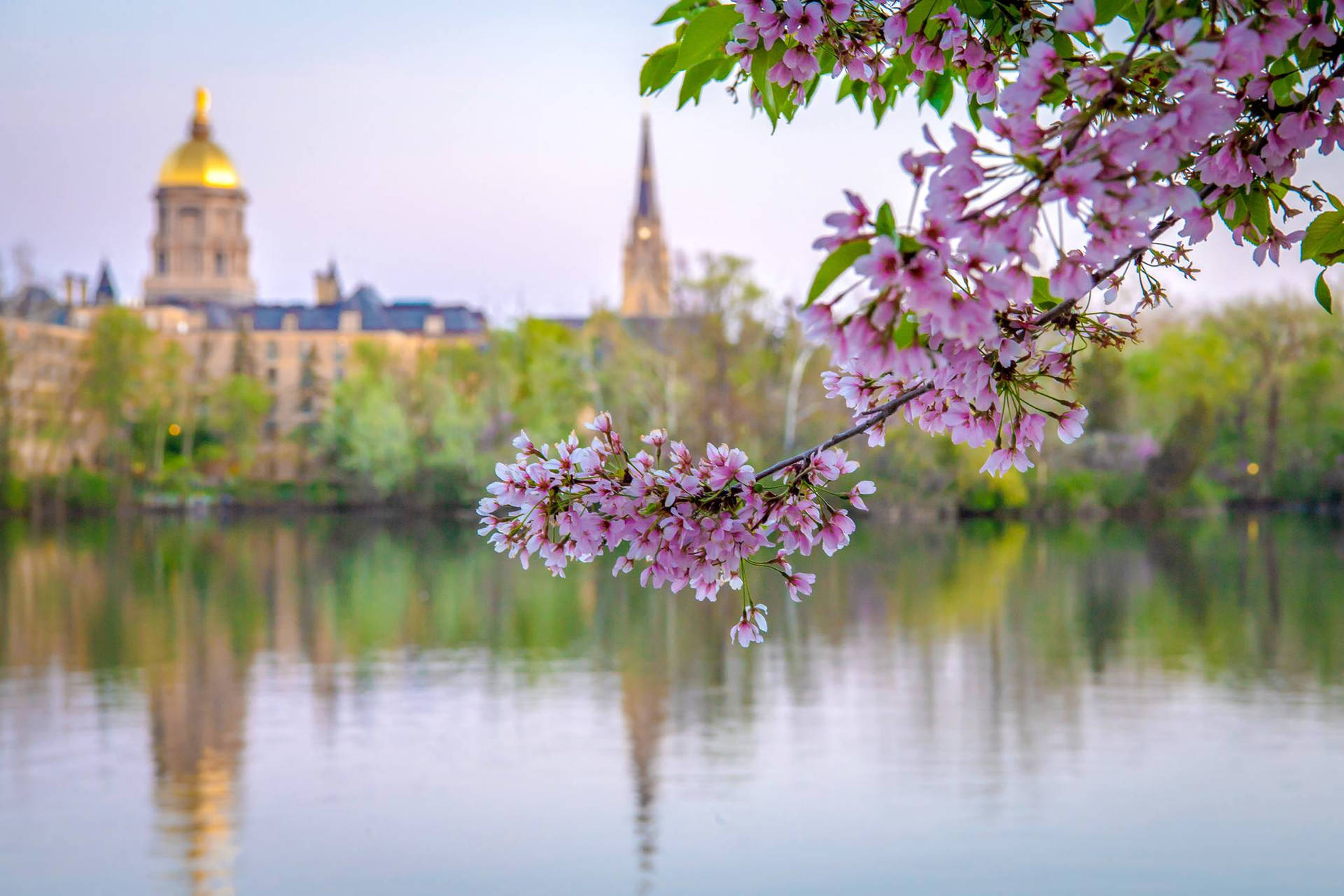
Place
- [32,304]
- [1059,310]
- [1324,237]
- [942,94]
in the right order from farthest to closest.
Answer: [32,304] < [942,94] < [1324,237] < [1059,310]

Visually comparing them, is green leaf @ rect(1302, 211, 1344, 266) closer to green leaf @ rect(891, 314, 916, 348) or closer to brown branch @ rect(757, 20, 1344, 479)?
brown branch @ rect(757, 20, 1344, 479)

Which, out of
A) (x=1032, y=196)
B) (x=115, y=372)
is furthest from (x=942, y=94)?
(x=115, y=372)

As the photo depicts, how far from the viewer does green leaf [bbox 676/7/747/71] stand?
6.42 feet

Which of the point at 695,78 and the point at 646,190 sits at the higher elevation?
the point at 646,190

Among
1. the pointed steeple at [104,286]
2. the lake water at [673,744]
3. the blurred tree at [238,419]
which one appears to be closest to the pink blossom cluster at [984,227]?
the lake water at [673,744]

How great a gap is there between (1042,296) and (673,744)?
31.5 ft

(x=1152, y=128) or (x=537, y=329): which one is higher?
(x=537, y=329)

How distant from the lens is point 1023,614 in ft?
61.9

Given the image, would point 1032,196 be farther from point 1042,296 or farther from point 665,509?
point 665,509

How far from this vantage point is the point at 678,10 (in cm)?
201

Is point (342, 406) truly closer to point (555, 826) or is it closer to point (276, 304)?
point (276, 304)

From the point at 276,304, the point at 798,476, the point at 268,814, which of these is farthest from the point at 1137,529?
the point at 276,304

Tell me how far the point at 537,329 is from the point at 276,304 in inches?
1573

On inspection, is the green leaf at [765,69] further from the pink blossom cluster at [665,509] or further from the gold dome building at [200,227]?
the gold dome building at [200,227]
